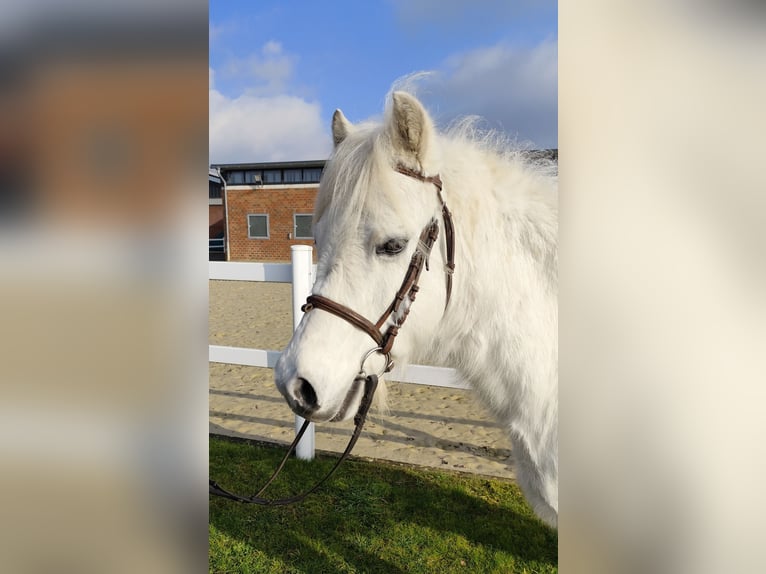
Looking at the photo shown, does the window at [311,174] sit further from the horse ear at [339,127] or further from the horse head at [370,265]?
the horse head at [370,265]

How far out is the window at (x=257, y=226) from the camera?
25.2 metres

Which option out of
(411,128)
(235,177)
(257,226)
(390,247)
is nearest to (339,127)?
(411,128)

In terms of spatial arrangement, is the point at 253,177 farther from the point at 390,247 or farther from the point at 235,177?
the point at 390,247

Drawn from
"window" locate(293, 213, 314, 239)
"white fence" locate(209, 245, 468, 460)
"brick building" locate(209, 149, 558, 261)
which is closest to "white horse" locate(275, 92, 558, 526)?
"white fence" locate(209, 245, 468, 460)

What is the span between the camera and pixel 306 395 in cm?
161

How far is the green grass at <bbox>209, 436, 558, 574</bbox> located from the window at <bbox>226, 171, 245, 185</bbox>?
2501 centimetres

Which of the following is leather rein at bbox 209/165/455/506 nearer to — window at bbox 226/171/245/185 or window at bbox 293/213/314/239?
window at bbox 293/213/314/239

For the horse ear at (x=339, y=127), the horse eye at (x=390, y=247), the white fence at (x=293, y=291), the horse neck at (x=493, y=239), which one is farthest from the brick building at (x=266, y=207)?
the horse eye at (x=390, y=247)

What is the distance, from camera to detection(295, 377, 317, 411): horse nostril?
5.21 feet
